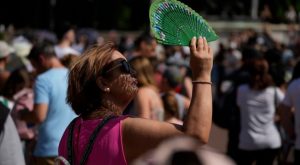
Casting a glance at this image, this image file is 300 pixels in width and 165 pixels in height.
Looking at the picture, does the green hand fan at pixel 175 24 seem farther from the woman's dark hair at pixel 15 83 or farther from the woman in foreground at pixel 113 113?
the woman's dark hair at pixel 15 83

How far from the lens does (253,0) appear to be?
168ft

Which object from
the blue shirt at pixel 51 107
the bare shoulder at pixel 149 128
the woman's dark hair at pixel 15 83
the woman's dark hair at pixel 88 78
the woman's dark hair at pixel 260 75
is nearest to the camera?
the bare shoulder at pixel 149 128

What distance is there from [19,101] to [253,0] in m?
45.4

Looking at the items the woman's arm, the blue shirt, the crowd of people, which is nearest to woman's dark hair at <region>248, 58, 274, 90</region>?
the crowd of people

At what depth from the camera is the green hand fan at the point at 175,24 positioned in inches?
116

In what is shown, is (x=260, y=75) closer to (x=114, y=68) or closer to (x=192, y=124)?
(x=114, y=68)

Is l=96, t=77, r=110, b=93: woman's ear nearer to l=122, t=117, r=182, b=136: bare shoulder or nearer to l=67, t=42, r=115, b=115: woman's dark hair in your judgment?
l=67, t=42, r=115, b=115: woman's dark hair

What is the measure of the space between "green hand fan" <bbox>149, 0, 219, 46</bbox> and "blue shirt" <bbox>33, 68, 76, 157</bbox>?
344cm

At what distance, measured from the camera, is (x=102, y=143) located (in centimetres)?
295

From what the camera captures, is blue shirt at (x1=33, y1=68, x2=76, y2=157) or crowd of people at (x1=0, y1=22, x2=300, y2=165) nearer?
crowd of people at (x1=0, y1=22, x2=300, y2=165)

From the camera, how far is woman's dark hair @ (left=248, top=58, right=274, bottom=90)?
760 cm

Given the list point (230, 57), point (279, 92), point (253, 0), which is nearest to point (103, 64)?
point (279, 92)

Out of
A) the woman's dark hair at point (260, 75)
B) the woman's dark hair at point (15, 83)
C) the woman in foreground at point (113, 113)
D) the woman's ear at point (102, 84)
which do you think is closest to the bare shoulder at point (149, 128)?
the woman in foreground at point (113, 113)

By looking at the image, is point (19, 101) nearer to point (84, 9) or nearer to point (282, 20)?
point (84, 9)
